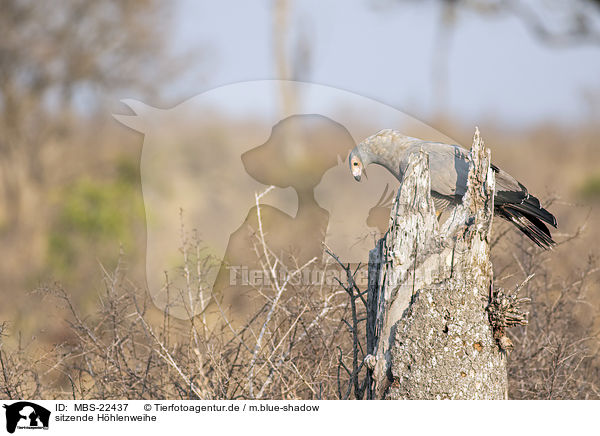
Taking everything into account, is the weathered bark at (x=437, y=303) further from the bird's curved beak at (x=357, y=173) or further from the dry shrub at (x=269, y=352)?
the bird's curved beak at (x=357, y=173)

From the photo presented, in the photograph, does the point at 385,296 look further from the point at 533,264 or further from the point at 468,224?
the point at 533,264

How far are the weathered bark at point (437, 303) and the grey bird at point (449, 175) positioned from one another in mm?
439

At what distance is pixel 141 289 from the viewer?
11.7 ft

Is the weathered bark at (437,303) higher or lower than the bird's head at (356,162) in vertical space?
lower

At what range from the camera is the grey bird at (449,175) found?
291cm

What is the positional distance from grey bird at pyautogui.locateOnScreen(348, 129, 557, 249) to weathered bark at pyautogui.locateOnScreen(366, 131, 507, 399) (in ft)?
1.44

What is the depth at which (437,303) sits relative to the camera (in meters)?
2.36

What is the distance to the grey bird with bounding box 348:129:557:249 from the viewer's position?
2.91 meters

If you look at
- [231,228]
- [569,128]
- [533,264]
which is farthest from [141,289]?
[569,128]
